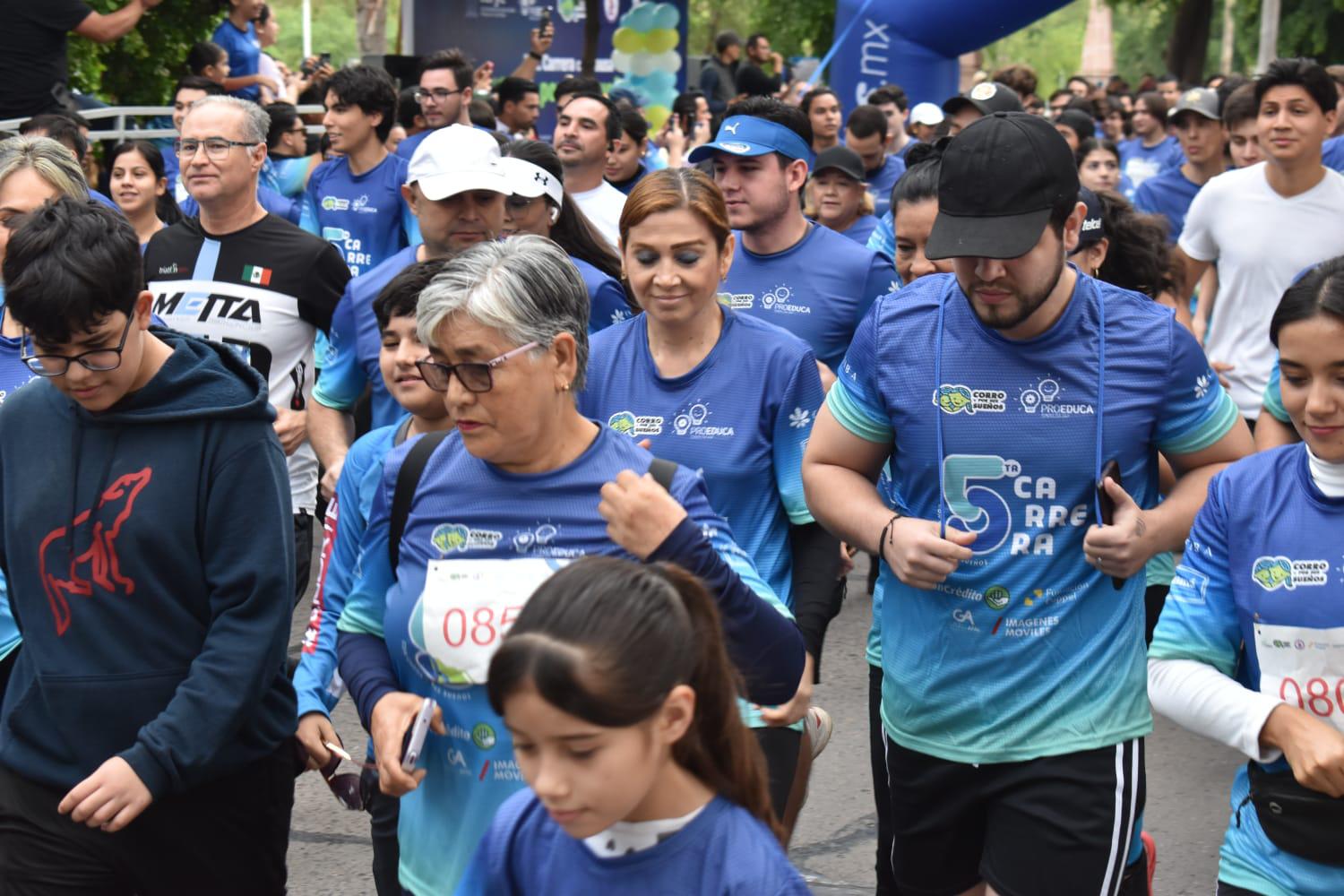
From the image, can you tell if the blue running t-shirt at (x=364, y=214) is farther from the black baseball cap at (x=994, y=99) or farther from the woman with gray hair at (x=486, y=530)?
the woman with gray hair at (x=486, y=530)

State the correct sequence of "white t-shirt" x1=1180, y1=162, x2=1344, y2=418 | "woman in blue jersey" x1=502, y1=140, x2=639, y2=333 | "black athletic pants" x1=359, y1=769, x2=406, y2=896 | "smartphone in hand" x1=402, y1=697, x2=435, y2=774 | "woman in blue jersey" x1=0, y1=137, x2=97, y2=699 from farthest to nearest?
"white t-shirt" x1=1180, y1=162, x2=1344, y2=418 → "woman in blue jersey" x1=502, y1=140, x2=639, y2=333 → "woman in blue jersey" x1=0, y1=137, x2=97, y2=699 → "black athletic pants" x1=359, y1=769, x2=406, y2=896 → "smartphone in hand" x1=402, y1=697, x2=435, y2=774

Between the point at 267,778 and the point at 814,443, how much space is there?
147 centimetres

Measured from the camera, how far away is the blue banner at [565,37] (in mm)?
24281

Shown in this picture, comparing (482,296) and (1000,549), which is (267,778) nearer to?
(482,296)

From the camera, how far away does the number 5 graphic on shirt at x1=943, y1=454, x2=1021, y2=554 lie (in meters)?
3.95

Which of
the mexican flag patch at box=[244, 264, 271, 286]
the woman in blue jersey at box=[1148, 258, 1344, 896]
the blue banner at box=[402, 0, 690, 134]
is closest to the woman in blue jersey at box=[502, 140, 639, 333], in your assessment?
the mexican flag patch at box=[244, 264, 271, 286]

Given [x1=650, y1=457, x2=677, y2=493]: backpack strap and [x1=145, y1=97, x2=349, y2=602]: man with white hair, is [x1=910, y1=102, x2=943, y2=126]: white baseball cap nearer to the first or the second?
[x1=145, y1=97, x2=349, y2=602]: man with white hair

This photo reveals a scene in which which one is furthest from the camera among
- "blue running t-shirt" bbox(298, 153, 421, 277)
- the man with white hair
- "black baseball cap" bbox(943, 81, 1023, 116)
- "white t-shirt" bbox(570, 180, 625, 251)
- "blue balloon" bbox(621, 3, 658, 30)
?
"blue balloon" bbox(621, 3, 658, 30)

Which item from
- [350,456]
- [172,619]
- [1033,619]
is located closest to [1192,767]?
[1033,619]

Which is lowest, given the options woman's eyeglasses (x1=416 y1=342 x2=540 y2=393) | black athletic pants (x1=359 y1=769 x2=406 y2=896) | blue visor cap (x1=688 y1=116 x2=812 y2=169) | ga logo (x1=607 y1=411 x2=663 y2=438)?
black athletic pants (x1=359 y1=769 x2=406 y2=896)

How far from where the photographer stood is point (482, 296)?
3416 millimetres

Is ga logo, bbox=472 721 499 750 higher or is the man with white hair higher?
the man with white hair

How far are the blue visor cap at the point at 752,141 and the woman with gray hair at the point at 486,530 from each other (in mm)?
2948

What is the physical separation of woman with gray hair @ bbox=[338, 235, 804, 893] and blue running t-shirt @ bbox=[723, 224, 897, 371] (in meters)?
2.85
